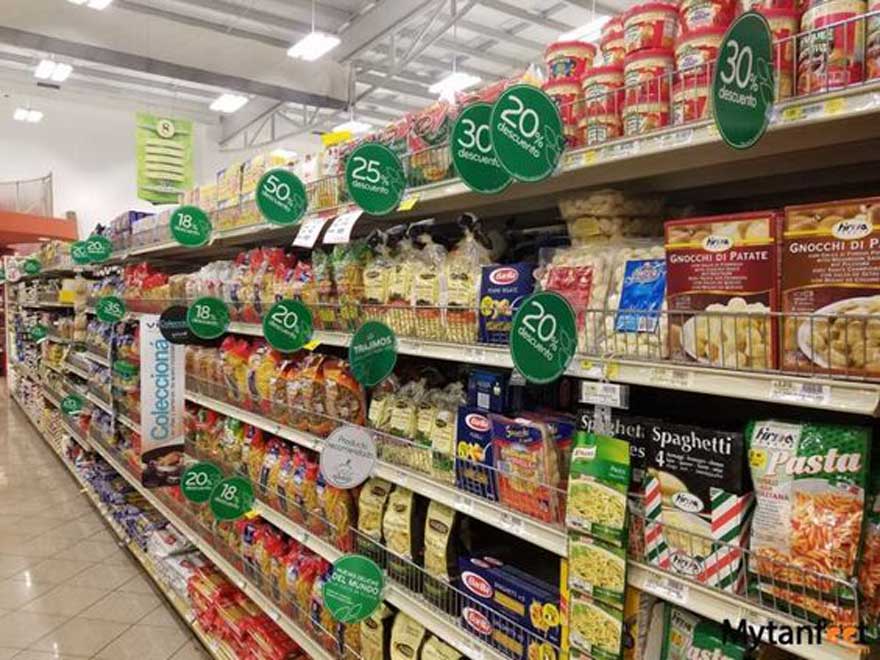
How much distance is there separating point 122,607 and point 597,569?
3334 mm

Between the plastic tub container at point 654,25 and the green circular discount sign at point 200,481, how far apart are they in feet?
7.67

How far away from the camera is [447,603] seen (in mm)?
1755

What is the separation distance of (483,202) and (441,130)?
0.27m

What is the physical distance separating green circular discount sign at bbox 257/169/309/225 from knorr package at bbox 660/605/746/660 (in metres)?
1.66

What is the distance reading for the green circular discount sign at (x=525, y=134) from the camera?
1.25 metres

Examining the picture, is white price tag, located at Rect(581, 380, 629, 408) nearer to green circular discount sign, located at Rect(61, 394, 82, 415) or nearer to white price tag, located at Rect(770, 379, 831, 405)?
white price tag, located at Rect(770, 379, 831, 405)

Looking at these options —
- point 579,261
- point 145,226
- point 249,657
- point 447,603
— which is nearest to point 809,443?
point 579,261

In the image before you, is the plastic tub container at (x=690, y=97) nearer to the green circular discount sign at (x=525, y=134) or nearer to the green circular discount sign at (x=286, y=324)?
the green circular discount sign at (x=525, y=134)

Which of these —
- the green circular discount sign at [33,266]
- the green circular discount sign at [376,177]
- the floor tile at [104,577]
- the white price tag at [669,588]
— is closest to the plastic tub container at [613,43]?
the green circular discount sign at [376,177]

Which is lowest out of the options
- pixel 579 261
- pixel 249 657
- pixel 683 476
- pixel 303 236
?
pixel 249 657

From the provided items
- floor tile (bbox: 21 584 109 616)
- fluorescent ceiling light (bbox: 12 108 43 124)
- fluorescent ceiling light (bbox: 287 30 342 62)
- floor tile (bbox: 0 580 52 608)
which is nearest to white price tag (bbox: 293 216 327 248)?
floor tile (bbox: 21 584 109 616)

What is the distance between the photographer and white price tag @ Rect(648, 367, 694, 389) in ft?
3.63

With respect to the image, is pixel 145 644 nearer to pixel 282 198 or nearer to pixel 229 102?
pixel 282 198

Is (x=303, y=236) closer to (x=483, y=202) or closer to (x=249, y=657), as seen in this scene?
(x=483, y=202)
